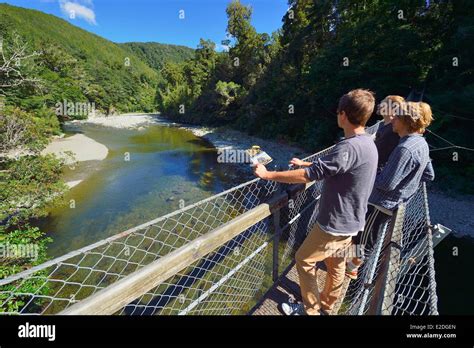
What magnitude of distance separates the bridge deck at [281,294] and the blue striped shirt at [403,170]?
2.88 feet

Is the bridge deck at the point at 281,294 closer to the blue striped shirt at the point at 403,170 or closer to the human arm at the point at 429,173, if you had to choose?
the blue striped shirt at the point at 403,170

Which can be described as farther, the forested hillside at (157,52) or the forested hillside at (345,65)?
the forested hillside at (157,52)

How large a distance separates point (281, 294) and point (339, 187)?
1226mm

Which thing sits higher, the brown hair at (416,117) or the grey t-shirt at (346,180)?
the brown hair at (416,117)

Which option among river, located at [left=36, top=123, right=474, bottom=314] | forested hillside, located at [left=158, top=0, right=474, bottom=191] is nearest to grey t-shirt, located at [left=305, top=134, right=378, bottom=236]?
river, located at [left=36, top=123, right=474, bottom=314]

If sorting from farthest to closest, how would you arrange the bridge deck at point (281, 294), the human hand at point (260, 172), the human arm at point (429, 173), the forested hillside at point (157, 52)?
the forested hillside at point (157, 52) < the human arm at point (429, 173) < the bridge deck at point (281, 294) < the human hand at point (260, 172)

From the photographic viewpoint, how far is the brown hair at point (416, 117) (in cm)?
205

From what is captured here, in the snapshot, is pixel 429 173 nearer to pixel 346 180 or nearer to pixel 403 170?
pixel 403 170

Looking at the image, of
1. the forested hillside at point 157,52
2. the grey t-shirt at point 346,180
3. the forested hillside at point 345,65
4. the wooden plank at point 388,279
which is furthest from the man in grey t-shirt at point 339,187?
the forested hillside at point 157,52

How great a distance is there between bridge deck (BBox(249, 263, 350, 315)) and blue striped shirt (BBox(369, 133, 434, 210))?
877 millimetres

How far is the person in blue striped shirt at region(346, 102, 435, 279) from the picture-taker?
6.60ft

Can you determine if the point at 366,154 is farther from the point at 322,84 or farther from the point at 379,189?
the point at 322,84

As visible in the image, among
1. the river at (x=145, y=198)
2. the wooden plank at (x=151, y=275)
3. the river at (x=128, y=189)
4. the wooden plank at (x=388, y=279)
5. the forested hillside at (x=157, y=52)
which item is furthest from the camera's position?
the forested hillside at (x=157, y=52)

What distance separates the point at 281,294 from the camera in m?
2.34
